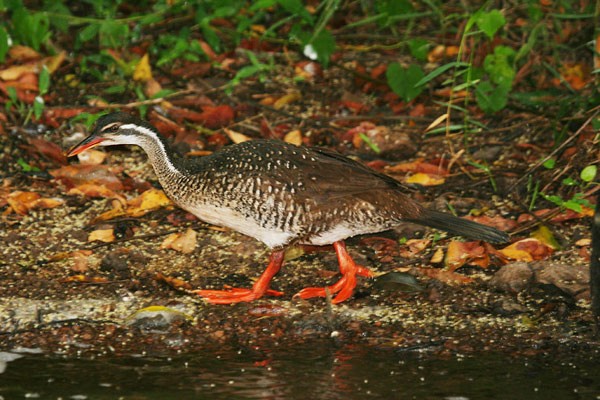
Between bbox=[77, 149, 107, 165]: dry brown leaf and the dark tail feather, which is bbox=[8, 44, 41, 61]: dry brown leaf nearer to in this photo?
bbox=[77, 149, 107, 165]: dry brown leaf

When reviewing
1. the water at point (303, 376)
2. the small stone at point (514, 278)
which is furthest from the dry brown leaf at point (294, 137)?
the water at point (303, 376)

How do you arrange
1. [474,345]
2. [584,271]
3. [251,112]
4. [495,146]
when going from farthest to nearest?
[251,112]
[495,146]
[584,271]
[474,345]

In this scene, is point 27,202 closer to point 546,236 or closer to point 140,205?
point 140,205

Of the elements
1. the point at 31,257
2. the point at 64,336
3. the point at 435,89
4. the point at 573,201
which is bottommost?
the point at 64,336

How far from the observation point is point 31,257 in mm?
6031

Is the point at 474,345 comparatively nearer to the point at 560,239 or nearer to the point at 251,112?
the point at 560,239

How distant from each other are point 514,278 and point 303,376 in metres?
1.43

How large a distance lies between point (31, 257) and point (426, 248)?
7.05ft

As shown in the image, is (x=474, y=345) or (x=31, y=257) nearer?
(x=474, y=345)

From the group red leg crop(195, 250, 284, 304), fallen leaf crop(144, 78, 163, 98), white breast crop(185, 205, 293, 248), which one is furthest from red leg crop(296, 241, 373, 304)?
fallen leaf crop(144, 78, 163, 98)

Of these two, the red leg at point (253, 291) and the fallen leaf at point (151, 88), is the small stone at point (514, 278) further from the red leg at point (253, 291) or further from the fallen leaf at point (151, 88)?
the fallen leaf at point (151, 88)

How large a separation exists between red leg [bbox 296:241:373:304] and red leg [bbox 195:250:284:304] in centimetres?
17

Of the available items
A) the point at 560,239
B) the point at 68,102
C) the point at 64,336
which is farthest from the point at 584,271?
the point at 68,102

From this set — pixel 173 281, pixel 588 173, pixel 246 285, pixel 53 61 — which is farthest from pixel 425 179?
pixel 53 61
